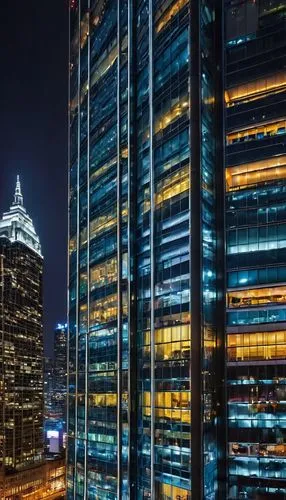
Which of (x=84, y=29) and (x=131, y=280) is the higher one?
(x=84, y=29)

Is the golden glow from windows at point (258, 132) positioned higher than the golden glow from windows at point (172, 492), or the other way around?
the golden glow from windows at point (258, 132)

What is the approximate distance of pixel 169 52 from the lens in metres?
66.8

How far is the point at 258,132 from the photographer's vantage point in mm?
62125

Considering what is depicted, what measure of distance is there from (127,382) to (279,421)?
1860cm

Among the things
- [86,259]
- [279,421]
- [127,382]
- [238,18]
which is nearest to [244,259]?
[279,421]

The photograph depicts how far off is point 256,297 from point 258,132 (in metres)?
15.6

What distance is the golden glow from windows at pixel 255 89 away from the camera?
203ft

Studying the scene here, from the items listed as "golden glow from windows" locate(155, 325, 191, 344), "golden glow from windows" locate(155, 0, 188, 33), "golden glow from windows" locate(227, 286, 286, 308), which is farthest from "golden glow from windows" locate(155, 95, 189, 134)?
"golden glow from windows" locate(155, 325, 191, 344)

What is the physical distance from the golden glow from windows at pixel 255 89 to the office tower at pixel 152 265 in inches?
66.7

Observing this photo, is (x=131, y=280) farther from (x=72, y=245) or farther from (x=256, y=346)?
(x=72, y=245)

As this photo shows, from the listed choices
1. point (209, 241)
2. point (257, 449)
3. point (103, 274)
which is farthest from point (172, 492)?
point (103, 274)

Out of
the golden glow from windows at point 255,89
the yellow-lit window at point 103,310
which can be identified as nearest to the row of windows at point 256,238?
the golden glow from windows at point 255,89

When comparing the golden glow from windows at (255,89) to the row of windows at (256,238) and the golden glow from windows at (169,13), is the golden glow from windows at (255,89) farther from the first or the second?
the row of windows at (256,238)

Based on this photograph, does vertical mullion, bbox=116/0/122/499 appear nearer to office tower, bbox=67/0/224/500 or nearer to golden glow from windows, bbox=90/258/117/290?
office tower, bbox=67/0/224/500
